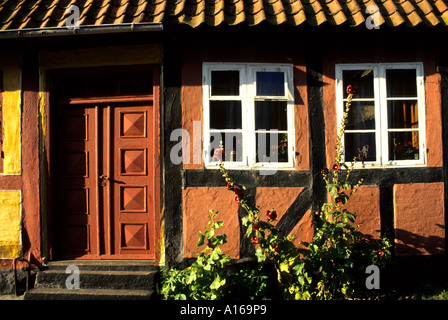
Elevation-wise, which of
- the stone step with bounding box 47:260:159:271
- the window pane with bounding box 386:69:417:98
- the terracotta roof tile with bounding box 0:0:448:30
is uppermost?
the terracotta roof tile with bounding box 0:0:448:30

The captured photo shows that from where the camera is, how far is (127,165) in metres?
4.52

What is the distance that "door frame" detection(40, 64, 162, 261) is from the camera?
430cm

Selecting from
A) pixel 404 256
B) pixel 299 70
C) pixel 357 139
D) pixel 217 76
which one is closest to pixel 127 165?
pixel 217 76

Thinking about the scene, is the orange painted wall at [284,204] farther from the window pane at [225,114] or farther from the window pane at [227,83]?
the window pane at [227,83]

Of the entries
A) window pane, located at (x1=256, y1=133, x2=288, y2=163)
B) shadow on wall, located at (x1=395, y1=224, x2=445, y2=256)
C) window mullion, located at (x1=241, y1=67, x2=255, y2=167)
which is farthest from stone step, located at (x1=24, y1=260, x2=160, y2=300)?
shadow on wall, located at (x1=395, y1=224, x2=445, y2=256)

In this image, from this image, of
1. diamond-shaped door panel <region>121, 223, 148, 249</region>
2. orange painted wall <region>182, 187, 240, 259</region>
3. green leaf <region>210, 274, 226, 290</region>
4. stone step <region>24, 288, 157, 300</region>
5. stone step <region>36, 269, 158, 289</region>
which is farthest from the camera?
diamond-shaped door panel <region>121, 223, 148, 249</region>

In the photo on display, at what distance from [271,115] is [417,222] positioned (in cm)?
231

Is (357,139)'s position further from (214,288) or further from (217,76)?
(214,288)

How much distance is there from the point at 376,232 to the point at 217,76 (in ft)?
9.41

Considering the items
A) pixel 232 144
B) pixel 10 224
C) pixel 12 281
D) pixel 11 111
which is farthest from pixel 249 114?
pixel 12 281

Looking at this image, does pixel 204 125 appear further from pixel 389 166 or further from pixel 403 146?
pixel 403 146

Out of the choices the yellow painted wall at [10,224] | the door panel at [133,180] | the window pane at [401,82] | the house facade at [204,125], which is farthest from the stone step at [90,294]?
the window pane at [401,82]

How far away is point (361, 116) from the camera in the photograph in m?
4.37

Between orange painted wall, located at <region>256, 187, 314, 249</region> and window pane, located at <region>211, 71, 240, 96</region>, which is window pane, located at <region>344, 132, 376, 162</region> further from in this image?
window pane, located at <region>211, 71, 240, 96</region>
